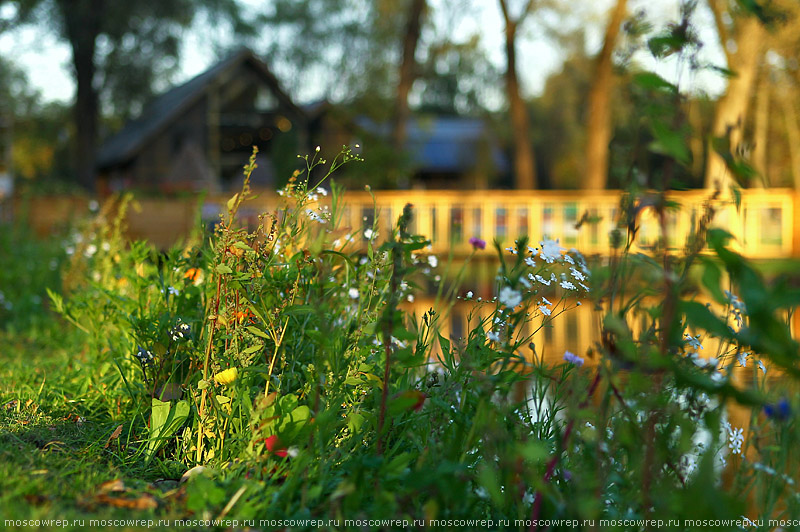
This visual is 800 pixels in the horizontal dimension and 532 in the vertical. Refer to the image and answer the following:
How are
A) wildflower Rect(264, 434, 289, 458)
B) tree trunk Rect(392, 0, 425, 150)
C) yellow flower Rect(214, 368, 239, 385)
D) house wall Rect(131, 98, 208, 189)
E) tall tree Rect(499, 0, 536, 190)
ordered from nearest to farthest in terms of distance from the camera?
wildflower Rect(264, 434, 289, 458) < yellow flower Rect(214, 368, 239, 385) < tree trunk Rect(392, 0, 425, 150) < tall tree Rect(499, 0, 536, 190) < house wall Rect(131, 98, 208, 189)

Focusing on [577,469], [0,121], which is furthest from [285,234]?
[0,121]

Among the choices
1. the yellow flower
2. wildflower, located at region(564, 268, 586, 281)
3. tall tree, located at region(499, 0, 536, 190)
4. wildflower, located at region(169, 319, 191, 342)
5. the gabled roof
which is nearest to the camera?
the yellow flower

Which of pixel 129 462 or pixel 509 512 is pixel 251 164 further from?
pixel 509 512

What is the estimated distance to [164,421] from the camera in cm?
213

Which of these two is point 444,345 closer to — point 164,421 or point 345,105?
point 164,421

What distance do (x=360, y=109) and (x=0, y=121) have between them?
15.1 m

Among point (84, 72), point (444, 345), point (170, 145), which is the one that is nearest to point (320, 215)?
point (444, 345)

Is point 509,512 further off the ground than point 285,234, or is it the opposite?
point 285,234

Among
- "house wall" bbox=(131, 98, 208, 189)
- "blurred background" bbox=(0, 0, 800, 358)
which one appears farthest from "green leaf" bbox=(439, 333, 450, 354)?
"house wall" bbox=(131, 98, 208, 189)

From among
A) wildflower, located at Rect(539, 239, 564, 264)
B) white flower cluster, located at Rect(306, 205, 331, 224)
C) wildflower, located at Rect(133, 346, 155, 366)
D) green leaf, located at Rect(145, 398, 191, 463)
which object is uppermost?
white flower cluster, located at Rect(306, 205, 331, 224)

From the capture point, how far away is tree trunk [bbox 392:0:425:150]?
1567 cm

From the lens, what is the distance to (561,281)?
231cm

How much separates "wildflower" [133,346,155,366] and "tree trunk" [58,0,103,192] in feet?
58.1

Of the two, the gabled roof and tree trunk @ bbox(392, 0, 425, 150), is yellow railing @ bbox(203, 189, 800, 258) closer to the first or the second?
tree trunk @ bbox(392, 0, 425, 150)
